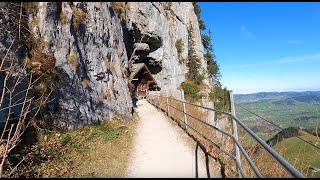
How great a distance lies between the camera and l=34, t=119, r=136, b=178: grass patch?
6711 millimetres

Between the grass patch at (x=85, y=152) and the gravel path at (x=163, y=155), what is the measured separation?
0.36 metres

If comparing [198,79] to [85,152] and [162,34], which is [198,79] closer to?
[162,34]

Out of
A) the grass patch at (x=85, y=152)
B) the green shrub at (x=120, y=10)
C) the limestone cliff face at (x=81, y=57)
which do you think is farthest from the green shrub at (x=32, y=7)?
the green shrub at (x=120, y=10)

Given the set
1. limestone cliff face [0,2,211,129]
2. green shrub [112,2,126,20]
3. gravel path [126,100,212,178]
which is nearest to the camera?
gravel path [126,100,212,178]

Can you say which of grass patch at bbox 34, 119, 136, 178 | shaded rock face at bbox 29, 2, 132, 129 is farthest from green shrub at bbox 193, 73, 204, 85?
grass patch at bbox 34, 119, 136, 178

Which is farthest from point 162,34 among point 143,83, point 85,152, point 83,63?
point 85,152

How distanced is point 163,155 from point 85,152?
2.24m

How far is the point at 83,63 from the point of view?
38.8ft

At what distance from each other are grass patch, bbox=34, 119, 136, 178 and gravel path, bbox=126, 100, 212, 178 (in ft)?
1.17

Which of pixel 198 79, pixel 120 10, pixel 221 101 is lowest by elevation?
pixel 221 101

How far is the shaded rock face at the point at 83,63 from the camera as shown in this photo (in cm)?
984

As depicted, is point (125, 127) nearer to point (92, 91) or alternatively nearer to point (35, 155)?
point (92, 91)

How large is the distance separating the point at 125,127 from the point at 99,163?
468 centimetres

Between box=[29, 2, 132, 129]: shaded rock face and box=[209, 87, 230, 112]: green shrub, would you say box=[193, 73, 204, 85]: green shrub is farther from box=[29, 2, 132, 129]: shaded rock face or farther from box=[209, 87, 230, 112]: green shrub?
box=[29, 2, 132, 129]: shaded rock face
